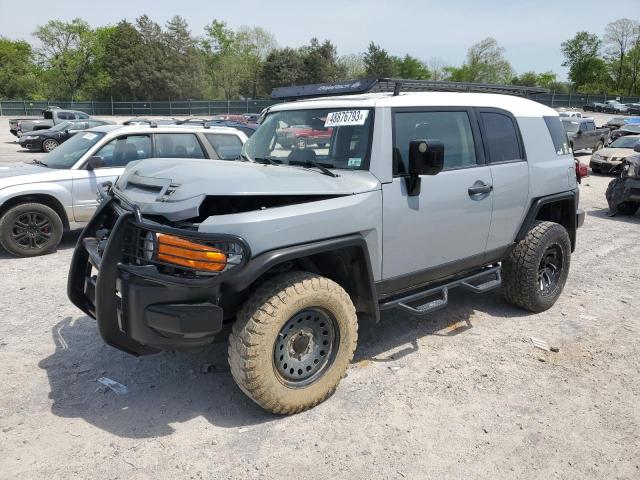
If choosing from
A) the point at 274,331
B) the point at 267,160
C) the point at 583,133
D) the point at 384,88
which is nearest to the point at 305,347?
the point at 274,331

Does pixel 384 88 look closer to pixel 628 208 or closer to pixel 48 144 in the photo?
pixel 628 208

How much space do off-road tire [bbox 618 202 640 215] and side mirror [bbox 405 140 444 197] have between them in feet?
28.0

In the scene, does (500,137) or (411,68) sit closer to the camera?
(500,137)

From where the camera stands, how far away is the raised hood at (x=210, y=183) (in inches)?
115

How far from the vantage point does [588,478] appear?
279 centimetres

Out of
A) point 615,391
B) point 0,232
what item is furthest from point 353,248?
point 0,232

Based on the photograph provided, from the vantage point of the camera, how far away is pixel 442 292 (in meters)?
4.20

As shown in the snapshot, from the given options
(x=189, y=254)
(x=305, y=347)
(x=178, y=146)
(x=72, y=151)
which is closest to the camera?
(x=189, y=254)

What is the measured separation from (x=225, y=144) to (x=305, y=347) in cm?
510

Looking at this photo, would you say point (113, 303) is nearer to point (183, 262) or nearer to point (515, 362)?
point (183, 262)

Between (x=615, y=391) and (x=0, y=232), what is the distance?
Result: 698 cm

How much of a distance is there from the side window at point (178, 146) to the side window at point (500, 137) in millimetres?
4341

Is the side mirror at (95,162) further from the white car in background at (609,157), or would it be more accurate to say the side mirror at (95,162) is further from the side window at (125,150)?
the white car in background at (609,157)

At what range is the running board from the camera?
3875 millimetres
